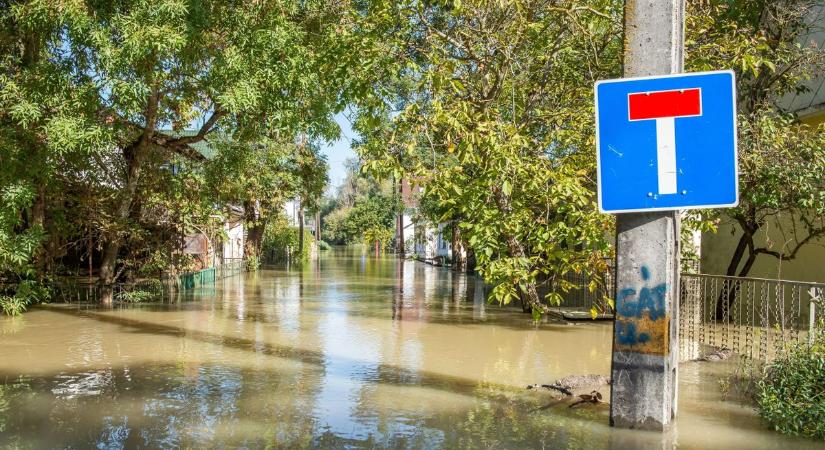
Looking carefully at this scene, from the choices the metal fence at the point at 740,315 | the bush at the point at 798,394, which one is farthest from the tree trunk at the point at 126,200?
the bush at the point at 798,394

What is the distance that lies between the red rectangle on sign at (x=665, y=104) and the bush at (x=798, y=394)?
333cm

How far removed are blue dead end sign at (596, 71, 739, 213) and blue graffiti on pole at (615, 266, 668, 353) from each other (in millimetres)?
634

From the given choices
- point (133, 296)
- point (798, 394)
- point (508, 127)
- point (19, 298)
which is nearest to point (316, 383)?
point (508, 127)

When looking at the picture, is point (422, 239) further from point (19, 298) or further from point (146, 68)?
point (146, 68)

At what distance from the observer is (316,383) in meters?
9.67

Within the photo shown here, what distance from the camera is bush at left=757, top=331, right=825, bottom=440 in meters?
6.94

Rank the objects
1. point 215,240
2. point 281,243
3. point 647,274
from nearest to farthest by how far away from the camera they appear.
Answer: point 647,274, point 215,240, point 281,243

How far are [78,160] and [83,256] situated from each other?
17.1 ft

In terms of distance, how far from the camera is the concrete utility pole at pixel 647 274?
18.1 feet

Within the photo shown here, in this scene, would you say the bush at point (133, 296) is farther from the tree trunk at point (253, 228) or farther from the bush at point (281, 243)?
the bush at point (281, 243)

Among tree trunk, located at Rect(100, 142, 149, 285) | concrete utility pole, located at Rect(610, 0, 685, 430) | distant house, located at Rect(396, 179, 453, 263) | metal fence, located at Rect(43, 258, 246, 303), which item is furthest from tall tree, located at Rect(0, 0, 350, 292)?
distant house, located at Rect(396, 179, 453, 263)

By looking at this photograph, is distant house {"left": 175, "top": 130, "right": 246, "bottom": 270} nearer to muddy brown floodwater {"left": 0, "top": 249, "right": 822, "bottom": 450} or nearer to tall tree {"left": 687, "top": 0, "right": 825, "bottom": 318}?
muddy brown floodwater {"left": 0, "top": 249, "right": 822, "bottom": 450}

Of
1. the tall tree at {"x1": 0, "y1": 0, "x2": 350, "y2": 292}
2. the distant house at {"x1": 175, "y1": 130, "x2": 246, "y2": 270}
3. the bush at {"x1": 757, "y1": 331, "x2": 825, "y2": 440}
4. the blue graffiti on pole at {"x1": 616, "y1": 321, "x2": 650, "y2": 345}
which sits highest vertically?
the tall tree at {"x1": 0, "y1": 0, "x2": 350, "y2": 292}

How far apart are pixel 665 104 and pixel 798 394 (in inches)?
141
